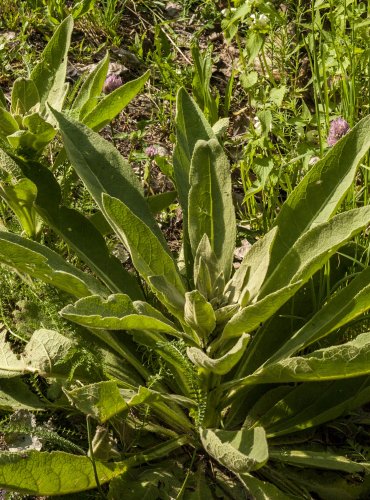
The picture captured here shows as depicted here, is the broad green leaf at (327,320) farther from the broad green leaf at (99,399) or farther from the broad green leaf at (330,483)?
the broad green leaf at (99,399)

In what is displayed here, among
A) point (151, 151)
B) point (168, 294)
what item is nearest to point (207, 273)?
point (168, 294)

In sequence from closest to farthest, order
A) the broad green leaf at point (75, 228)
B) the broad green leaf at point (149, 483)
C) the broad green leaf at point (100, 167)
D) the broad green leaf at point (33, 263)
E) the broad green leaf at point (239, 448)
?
the broad green leaf at point (239, 448) < the broad green leaf at point (33, 263) < the broad green leaf at point (149, 483) < the broad green leaf at point (100, 167) < the broad green leaf at point (75, 228)

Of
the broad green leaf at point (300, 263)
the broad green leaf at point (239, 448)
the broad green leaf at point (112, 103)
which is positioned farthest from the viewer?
the broad green leaf at point (112, 103)

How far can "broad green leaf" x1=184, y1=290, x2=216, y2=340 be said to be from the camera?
179 centimetres

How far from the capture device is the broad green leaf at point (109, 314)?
1688 mm

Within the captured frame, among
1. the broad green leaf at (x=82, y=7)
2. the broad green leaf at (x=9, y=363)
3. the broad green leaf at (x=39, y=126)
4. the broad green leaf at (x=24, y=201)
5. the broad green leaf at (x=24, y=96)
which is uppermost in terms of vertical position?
the broad green leaf at (x=82, y=7)

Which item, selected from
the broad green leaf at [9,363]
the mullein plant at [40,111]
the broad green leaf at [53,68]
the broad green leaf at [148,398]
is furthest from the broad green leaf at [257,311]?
the broad green leaf at [53,68]

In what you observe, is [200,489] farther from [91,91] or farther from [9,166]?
[91,91]

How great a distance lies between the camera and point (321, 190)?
213 cm

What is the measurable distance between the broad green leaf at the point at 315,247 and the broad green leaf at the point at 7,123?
923 millimetres

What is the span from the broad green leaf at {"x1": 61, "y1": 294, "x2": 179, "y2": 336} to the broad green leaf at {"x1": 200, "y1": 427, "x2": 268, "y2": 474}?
29 centimetres

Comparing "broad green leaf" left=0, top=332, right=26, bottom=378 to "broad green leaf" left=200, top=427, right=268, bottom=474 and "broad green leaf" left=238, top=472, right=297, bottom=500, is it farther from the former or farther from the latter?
"broad green leaf" left=238, top=472, right=297, bottom=500

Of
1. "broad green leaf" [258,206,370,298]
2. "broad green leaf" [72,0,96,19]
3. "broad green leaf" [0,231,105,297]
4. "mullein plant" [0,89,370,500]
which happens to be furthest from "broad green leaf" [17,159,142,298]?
"broad green leaf" [72,0,96,19]

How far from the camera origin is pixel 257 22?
295 cm
